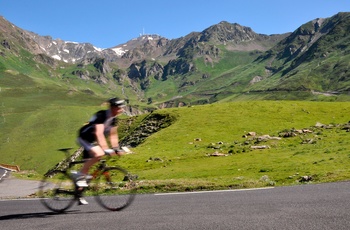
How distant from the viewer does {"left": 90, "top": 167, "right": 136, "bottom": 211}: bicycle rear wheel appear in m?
14.0

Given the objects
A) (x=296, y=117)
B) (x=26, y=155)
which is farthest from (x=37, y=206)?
(x=26, y=155)

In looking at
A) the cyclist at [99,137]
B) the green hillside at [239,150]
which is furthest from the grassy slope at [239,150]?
the cyclist at [99,137]

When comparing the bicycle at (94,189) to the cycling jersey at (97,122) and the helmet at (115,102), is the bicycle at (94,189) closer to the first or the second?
the cycling jersey at (97,122)

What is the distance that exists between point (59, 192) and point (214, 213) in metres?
6.76

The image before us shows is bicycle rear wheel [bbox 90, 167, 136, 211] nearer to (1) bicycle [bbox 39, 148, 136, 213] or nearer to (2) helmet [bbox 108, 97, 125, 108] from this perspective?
(1) bicycle [bbox 39, 148, 136, 213]

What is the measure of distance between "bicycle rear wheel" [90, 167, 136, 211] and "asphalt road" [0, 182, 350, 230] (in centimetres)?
38

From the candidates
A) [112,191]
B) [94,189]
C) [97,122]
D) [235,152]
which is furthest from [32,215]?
[235,152]

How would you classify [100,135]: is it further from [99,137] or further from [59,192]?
[59,192]

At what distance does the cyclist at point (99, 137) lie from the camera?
13.1 m

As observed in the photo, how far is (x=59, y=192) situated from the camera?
14664 millimetres

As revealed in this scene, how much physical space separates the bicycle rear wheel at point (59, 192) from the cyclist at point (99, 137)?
83 cm

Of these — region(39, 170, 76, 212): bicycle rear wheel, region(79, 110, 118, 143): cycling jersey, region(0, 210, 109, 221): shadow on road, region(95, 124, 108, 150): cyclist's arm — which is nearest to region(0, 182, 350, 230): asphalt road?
region(0, 210, 109, 221): shadow on road

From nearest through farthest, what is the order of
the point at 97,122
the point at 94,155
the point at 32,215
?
1. the point at 94,155
2. the point at 97,122
3. the point at 32,215

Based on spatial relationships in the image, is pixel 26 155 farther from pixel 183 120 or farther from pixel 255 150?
pixel 255 150
